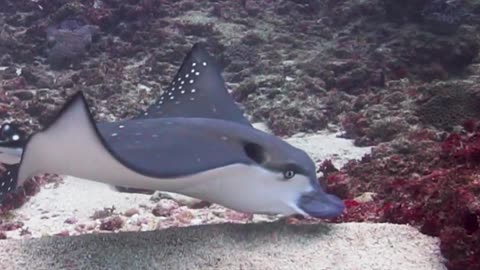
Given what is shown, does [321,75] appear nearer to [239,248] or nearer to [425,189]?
[425,189]

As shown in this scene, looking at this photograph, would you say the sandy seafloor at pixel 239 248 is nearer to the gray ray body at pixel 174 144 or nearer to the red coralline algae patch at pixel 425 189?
the red coralline algae patch at pixel 425 189

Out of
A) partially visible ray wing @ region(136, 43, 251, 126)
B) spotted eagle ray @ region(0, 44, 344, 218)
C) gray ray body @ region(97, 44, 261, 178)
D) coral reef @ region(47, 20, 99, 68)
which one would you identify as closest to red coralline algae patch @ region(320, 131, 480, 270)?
spotted eagle ray @ region(0, 44, 344, 218)

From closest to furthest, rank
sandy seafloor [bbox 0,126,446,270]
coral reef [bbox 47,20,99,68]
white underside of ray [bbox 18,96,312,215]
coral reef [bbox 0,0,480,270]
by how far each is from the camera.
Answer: white underside of ray [bbox 18,96,312,215] → sandy seafloor [bbox 0,126,446,270] → coral reef [bbox 0,0,480,270] → coral reef [bbox 47,20,99,68]

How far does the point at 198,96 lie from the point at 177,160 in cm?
170

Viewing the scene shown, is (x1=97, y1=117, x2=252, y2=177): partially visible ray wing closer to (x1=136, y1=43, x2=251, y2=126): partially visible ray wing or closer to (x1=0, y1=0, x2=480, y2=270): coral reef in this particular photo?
(x1=136, y1=43, x2=251, y2=126): partially visible ray wing

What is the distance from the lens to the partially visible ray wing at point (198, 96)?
4.29 meters

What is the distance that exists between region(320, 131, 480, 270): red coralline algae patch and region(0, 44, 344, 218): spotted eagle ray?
25.8 inches

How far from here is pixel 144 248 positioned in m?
2.99

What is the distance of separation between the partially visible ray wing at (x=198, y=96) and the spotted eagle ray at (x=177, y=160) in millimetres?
941

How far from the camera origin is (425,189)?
12.1 feet

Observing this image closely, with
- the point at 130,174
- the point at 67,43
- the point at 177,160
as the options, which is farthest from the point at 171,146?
the point at 67,43

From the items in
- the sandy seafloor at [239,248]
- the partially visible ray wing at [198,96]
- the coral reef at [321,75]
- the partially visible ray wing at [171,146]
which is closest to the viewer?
the partially visible ray wing at [171,146]

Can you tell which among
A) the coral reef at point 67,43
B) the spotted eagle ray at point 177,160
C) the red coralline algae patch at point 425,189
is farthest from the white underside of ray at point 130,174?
the coral reef at point 67,43

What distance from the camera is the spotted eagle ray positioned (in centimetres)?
248
